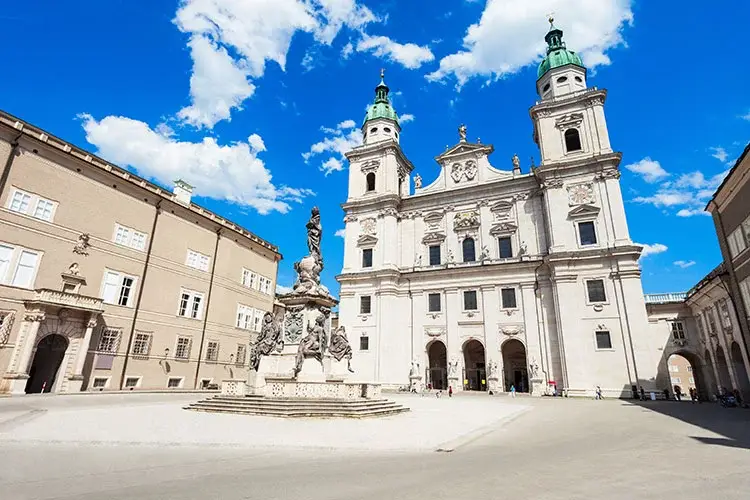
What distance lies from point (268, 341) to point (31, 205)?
17.2 m

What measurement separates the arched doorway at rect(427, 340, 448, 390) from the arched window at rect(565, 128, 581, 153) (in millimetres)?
21268

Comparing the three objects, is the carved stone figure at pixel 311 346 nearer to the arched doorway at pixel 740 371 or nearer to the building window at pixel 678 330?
the arched doorway at pixel 740 371

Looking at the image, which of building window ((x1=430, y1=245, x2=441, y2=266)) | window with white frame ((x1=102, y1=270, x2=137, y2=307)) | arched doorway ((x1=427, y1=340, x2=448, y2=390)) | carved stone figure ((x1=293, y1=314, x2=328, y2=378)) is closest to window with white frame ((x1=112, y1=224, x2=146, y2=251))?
window with white frame ((x1=102, y1=270, x2=137, y2=307))

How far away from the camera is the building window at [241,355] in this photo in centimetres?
3275

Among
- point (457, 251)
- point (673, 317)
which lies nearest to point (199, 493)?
point (457, 251)

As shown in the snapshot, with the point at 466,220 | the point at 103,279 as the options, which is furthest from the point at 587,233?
the point at 103,279

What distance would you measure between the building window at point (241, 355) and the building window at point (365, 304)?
1103 centimetres

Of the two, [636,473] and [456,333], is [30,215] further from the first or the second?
[456,333]

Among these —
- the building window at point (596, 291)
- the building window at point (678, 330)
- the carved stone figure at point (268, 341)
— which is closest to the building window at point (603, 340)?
the building window at point (596, 291)

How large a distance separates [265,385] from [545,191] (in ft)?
95.3

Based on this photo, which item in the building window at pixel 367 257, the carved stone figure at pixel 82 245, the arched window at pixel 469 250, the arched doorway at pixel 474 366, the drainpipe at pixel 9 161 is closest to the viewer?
the drainpipe at pixel 9 161

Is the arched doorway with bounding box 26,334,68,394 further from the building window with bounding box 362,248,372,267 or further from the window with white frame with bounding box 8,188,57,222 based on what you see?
the building window with bounding box 362,248,372,267

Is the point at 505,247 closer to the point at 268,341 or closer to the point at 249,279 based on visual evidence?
the point at 249,279

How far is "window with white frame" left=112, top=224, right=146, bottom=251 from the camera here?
2562 cm
